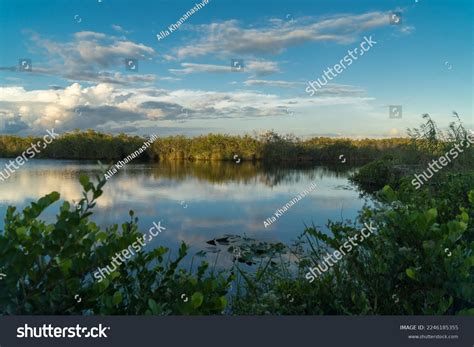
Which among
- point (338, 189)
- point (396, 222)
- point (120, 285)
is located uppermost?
point (396, 222)

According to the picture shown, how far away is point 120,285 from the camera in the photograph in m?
1.66

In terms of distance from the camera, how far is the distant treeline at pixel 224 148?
21.3 feet

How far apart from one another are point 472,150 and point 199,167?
1791 cm

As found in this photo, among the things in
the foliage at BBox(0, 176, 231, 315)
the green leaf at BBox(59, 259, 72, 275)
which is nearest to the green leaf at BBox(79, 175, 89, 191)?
the foliage at BBox(0, 176, 231, 315)

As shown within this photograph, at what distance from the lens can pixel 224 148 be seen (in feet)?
74.9

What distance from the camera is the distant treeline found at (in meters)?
6.50

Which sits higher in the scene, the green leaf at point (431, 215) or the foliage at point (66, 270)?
the green leaf at point (431, 215)

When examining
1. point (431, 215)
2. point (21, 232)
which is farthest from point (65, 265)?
point (431, 215)

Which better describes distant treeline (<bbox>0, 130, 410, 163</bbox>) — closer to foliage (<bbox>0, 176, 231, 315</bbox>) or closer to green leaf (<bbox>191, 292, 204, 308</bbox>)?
foliage (<bbox>0, 176, 231, 315</bbox>)

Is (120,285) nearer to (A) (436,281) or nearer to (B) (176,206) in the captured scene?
(A) (436,281)

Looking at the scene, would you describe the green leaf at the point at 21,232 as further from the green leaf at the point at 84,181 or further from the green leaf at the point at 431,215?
the green leaf at the point at 431,215

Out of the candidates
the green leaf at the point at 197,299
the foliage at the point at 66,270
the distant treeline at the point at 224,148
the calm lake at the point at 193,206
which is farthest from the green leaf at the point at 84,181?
the calm lake at the point at 193,206

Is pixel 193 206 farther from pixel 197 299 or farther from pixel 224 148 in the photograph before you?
pixel 224 148

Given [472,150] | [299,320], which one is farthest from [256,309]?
[472,150]
